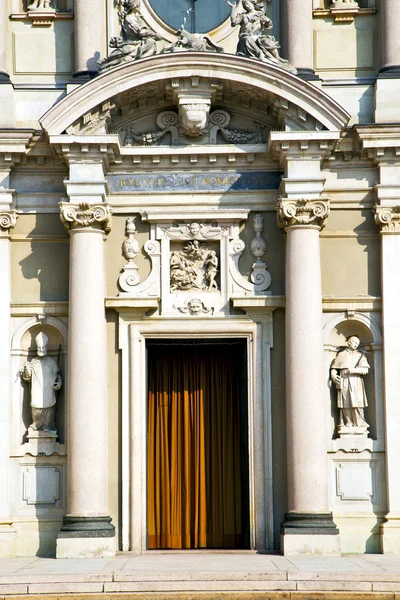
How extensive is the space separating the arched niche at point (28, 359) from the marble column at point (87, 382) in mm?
566

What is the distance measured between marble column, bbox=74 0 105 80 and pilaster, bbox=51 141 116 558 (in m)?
1.38

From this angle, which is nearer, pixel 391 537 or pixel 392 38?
pixel 391 537

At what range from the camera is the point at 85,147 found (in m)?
18.8

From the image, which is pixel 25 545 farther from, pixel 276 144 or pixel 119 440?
pixel 276 144

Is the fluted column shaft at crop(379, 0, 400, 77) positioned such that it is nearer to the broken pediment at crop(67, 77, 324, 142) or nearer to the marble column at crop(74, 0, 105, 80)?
the broken pediment at crop(67, 77, 324, 142)

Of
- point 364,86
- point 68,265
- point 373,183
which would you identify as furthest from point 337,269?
point 68,265

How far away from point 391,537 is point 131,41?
26.0ft

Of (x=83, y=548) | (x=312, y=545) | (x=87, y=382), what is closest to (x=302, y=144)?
(x=87, y=382)

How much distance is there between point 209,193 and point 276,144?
130 centimetres

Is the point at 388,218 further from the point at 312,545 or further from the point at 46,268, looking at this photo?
the point at 46,268

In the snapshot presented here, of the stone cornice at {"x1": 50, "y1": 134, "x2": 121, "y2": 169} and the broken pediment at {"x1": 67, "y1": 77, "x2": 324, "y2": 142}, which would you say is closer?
the stone cornice at {"x1": 50, "y1": 134, "x2": 121, "y2": 169}

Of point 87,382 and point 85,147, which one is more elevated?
point 85,147

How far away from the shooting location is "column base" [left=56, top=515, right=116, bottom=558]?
18047mm

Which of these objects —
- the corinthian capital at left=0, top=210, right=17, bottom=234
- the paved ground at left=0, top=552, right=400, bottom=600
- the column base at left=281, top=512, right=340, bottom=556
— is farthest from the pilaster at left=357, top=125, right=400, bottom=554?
the corinthian capital at left=0, top=210, right=17, bottom=234
